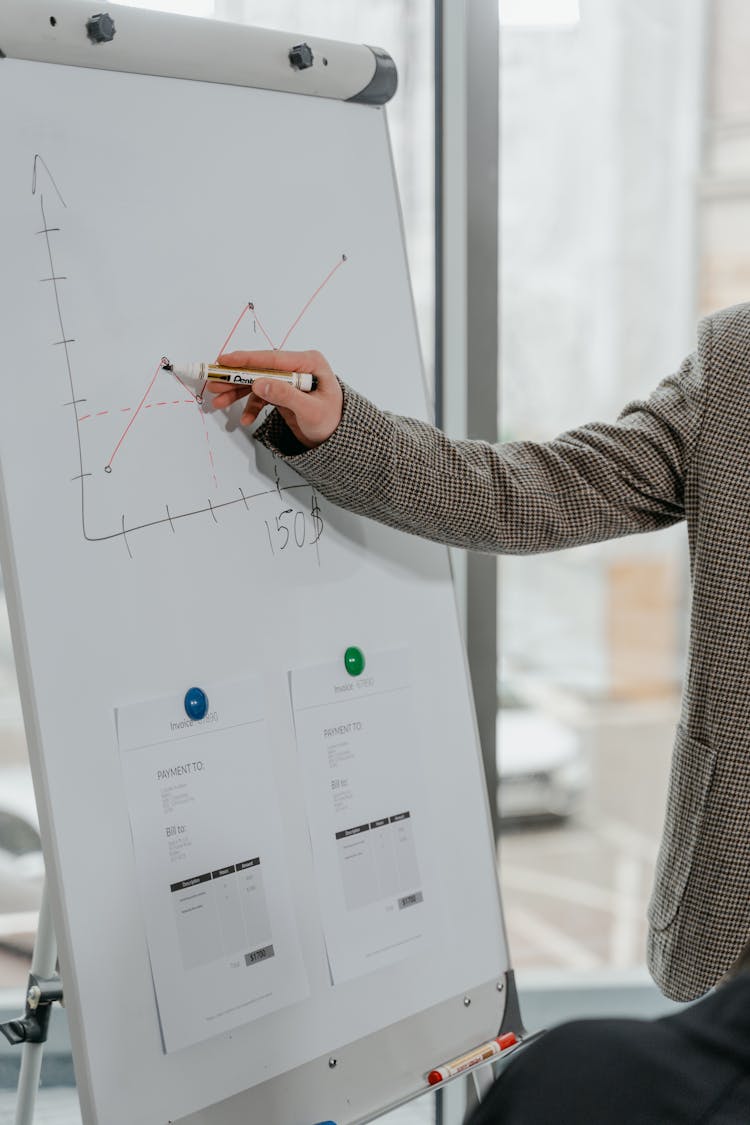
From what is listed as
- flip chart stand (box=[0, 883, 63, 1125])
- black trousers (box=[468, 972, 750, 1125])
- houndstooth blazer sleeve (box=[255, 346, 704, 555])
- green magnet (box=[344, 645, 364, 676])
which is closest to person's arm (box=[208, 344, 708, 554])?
houndstooth blazer sleeve (box=[255, 346, 704, 555])

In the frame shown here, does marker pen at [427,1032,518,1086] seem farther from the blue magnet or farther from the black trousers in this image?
the black trousers

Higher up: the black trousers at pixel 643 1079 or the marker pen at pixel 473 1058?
the black trousers at pixel 643 1079

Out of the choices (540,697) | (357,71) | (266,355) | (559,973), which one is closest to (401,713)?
(266,355)

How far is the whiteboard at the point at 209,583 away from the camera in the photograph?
95 cm

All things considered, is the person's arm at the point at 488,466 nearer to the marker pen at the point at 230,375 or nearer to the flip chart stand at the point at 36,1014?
the marker pen at the point at 230,375

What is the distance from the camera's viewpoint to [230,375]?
3.42ft

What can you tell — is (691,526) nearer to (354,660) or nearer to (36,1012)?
(354,660)

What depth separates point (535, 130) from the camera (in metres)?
1.92

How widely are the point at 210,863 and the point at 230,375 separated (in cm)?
45

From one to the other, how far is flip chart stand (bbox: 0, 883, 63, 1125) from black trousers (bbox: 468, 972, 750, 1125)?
628 millimetres

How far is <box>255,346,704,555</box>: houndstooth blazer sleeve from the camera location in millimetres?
1097

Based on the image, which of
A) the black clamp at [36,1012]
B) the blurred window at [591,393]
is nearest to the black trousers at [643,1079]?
the black clamp at [36,1012]

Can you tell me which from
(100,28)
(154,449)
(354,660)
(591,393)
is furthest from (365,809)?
(591,393)

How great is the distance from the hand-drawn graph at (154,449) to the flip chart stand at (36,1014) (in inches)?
14.1
